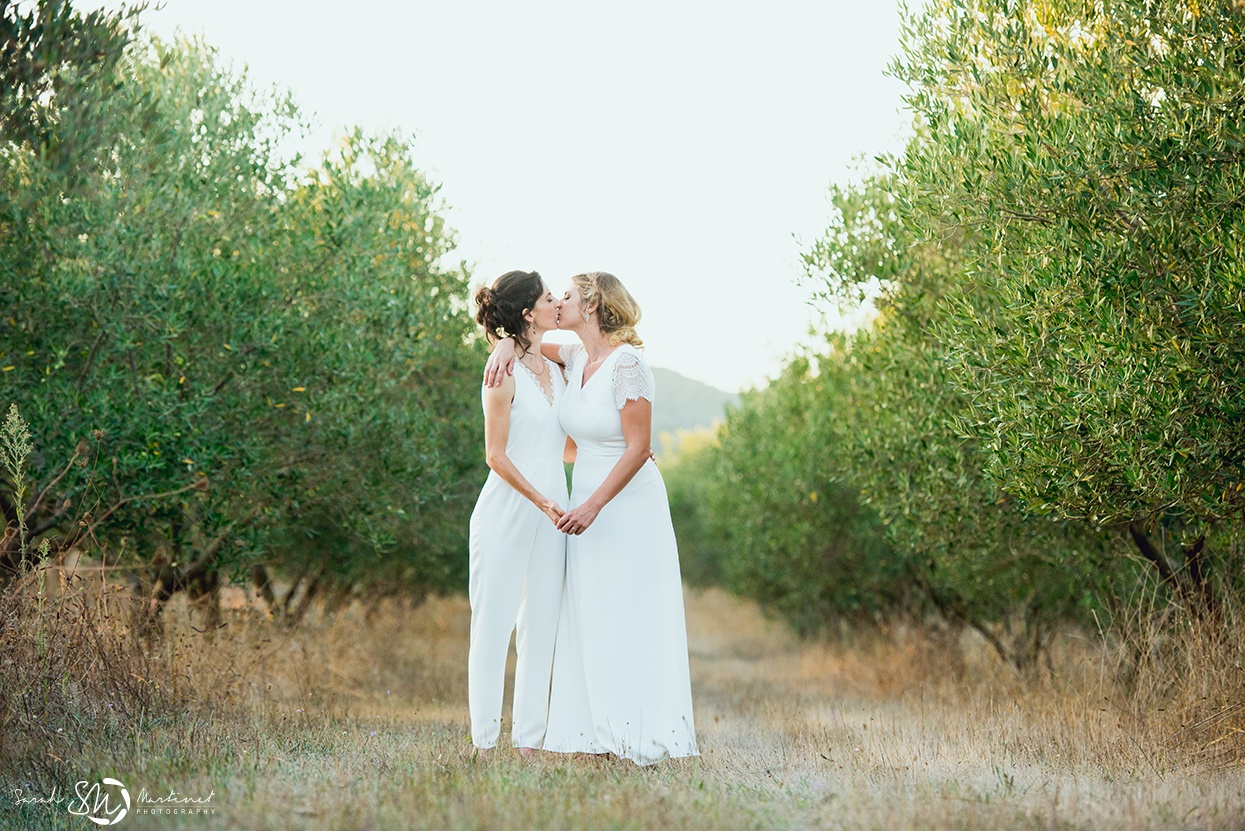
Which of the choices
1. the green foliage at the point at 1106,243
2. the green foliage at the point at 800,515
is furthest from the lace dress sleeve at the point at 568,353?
the green foliage at the point at 800,515

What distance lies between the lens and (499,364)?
21.3 ft

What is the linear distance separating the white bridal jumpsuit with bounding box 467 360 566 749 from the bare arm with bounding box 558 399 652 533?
290 millimetres

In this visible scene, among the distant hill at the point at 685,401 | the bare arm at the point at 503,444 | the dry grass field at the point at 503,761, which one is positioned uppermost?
the distant hill at the point at 685,401

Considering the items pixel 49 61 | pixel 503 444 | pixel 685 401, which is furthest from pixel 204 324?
pixel 685 401

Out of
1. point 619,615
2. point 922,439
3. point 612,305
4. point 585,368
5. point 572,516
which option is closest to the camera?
point 572,516

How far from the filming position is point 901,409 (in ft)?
31.7

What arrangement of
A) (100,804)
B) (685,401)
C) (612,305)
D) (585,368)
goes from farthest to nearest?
(685,401) < (585,368) < (612,305) < (100,804)

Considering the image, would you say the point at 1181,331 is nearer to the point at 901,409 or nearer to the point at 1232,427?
the point at 1232,427

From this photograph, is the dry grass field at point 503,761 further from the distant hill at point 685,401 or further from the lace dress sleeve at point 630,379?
the distant hill at point 685,401

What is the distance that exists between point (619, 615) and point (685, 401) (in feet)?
426

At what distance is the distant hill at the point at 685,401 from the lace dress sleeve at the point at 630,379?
113211 millimetres

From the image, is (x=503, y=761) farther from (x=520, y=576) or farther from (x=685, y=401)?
(x=685, y=401)

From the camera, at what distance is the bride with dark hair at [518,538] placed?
6.37 meters

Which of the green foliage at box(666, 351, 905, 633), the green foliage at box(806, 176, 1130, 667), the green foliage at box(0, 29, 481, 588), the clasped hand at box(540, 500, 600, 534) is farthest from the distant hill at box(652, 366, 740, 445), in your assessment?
the clasped hand at box(540, 500, 600, 534)
